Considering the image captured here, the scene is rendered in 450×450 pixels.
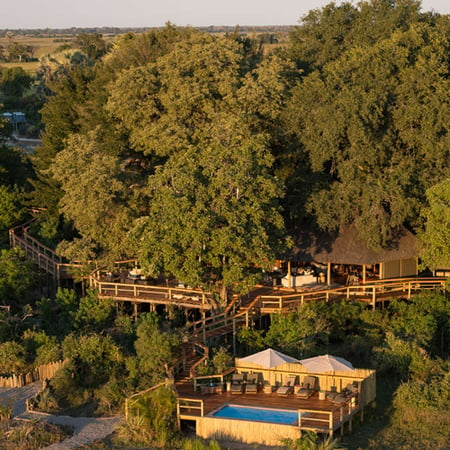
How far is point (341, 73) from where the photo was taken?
36.9 m

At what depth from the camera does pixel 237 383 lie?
88.4 feet

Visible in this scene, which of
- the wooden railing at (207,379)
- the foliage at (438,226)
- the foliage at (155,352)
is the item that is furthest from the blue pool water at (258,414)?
the foliage at (438,226)

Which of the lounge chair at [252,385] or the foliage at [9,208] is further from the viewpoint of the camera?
the foliage at [9,208]

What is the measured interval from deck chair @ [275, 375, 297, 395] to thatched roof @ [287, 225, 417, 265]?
8915 mm

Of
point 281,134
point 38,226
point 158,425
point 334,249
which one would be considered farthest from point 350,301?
point 38,226

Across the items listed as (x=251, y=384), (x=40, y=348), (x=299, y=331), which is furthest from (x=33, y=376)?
(x=299, y=331)

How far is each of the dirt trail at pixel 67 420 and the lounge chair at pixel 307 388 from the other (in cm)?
545

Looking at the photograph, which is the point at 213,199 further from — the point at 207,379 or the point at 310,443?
the point at 310,443

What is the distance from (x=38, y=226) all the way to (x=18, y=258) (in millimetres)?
5056

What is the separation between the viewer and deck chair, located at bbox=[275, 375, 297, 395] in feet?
85.9

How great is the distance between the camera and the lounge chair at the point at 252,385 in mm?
26562

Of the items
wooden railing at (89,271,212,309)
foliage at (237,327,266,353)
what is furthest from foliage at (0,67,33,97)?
foliage at (237,327,266,353)

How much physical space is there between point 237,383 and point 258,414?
227 centimetres

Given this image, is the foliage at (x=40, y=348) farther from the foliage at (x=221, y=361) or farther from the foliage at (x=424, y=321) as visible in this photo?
the foliage at (x=424, y=321)
